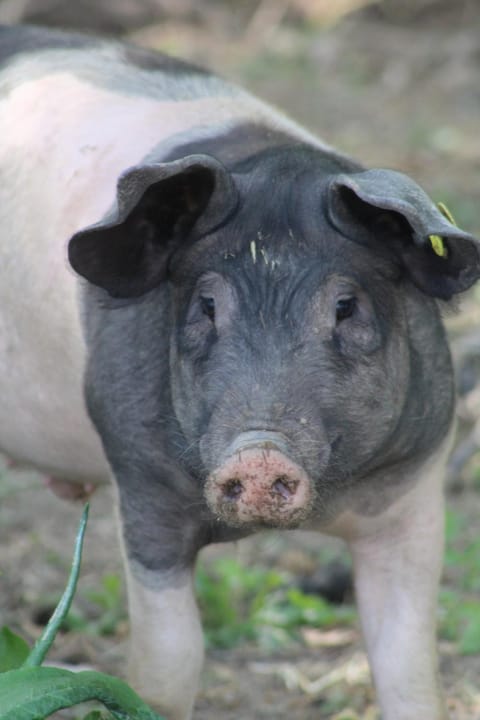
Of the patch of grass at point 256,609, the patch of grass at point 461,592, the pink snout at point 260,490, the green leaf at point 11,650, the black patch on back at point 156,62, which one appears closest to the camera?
the pink snout at point 260,490

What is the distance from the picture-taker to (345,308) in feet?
12.3

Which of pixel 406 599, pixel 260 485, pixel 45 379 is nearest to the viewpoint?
pixel 260 485

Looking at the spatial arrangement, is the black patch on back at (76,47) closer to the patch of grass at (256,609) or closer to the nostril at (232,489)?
the patch of grass at (256,609)

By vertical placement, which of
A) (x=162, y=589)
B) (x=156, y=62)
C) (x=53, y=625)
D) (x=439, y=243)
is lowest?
(x=162, y=589)

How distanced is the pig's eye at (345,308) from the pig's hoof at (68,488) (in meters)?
1.48

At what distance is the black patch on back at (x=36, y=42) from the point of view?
5020 mm

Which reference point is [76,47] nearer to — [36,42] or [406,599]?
[36,42]

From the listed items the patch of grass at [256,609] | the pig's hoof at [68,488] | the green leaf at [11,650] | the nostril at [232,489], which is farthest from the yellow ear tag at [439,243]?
the patch of grass at [256,609]

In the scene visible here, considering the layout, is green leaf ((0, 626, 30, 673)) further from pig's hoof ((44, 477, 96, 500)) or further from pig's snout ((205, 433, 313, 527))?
pig's hoof ((44, 477, 96, 500))

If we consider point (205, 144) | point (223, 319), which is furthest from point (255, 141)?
Answer: point (223, 319)

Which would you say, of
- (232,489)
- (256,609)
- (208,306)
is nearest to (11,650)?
(232,489)

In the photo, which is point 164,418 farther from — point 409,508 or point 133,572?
point 409,508

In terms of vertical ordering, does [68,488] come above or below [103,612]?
above

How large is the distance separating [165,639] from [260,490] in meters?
0.95
